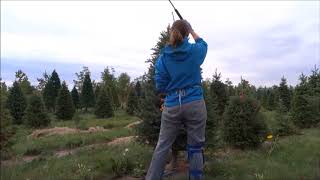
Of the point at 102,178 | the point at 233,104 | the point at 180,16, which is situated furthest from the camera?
the point at 233,104

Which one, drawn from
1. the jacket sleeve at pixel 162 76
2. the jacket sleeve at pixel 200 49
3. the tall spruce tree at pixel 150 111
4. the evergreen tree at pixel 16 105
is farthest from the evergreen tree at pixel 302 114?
the evergreen tree at pixel 16 105

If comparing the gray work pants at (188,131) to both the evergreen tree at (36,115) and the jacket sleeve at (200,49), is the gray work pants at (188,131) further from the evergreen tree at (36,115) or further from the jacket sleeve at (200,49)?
the evergreen tree at (36,115)

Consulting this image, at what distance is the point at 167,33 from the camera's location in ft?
31.1

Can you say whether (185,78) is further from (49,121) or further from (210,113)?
(49,121)

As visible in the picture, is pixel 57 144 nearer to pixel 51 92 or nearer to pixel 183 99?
pixel 183 99

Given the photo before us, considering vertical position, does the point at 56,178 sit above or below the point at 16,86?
below

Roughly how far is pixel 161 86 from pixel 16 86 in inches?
1318

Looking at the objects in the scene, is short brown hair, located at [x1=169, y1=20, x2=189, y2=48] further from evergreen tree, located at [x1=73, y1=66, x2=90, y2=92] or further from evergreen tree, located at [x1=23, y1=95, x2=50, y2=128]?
evergreen tree, located at [x1=73, y1=66, x2=90, y2=92]

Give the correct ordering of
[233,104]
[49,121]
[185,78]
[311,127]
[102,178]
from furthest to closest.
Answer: [49,121] → [311,127] → [233,104] → [102,178] → [185,78]

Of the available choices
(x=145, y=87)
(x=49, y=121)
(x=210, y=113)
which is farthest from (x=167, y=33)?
(x=49, y=121)

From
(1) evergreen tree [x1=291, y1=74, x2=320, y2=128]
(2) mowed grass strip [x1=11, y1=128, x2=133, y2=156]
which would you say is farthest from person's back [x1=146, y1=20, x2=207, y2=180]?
(1) evergreen tree [x1=291, y1=74, x2=320, y2=128]

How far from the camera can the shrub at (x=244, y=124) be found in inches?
515

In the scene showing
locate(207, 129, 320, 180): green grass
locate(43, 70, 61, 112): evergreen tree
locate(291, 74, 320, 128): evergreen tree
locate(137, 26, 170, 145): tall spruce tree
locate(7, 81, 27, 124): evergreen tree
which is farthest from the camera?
locate(43, 70, 61, 112): evergreen tree

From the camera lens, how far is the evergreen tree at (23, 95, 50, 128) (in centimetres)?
3050
